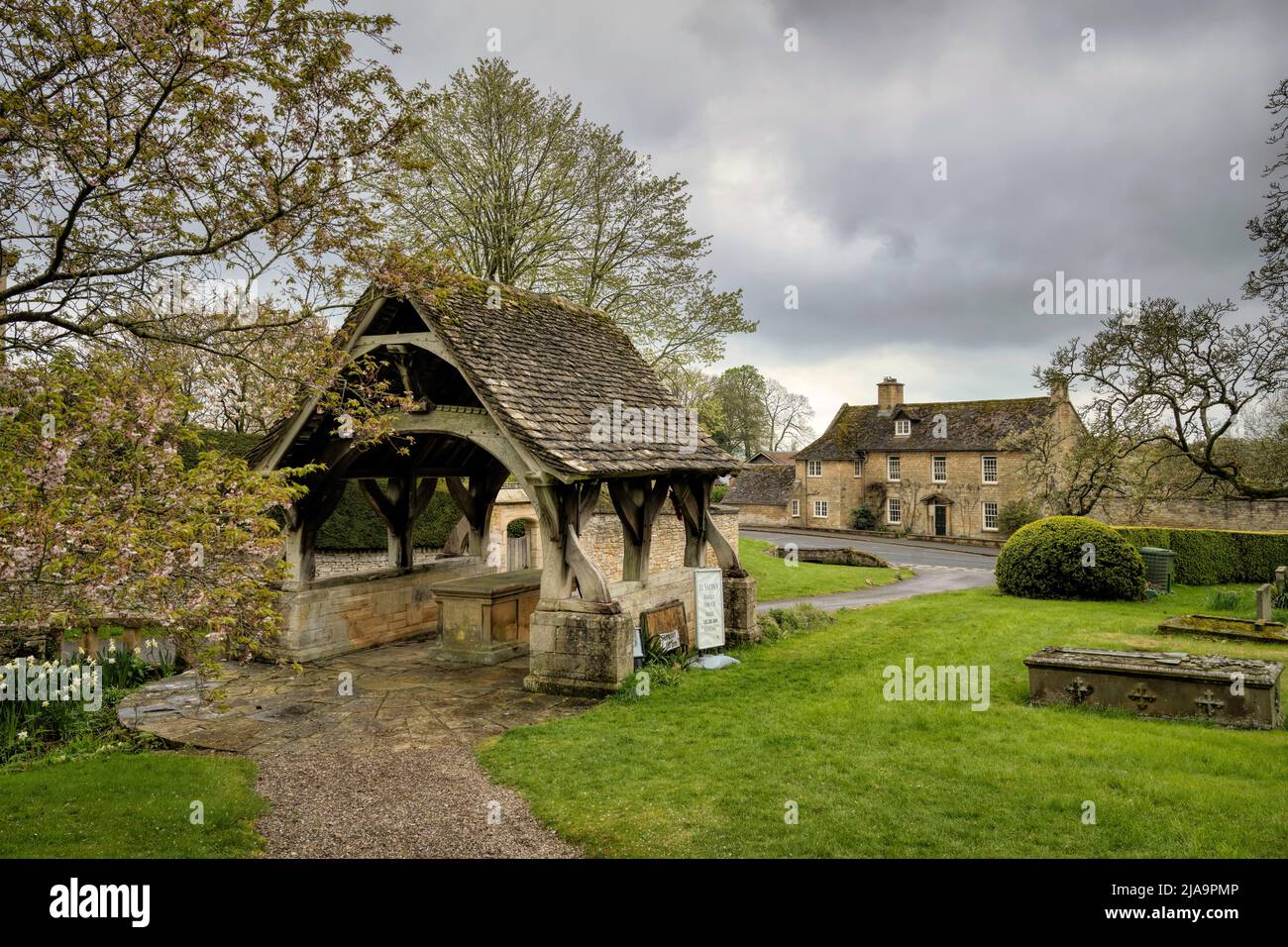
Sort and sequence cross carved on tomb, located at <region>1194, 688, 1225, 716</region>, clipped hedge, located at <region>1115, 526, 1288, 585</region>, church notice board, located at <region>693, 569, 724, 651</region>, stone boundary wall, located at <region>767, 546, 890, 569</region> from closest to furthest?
cross carved on tomb, located at <region>1194, 688, 1225, 716</region>
church notice board, located at <region>693, 569, 724, 651</region>
clipped hedge, located at <region>1115, 526, 1288, 585</region>
stone boundary wall, located at <region>767, 546, 890, 569</region>

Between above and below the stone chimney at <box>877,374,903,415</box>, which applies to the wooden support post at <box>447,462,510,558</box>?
below

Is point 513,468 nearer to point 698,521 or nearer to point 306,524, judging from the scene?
point 306,524

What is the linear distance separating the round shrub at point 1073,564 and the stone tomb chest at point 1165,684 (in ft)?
36.9

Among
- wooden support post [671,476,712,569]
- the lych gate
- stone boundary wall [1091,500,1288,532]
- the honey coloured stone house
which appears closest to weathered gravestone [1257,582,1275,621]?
the lych gate

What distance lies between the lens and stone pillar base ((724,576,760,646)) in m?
13.8

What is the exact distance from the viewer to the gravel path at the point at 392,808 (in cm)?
565

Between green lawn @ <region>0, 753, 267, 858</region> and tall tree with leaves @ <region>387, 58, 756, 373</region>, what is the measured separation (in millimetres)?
16428

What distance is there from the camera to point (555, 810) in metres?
6.25

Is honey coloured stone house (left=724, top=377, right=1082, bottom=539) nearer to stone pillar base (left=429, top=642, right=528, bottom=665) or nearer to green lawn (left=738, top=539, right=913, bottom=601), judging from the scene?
green lawn (left=738, top=539, right=913, bottom=601)

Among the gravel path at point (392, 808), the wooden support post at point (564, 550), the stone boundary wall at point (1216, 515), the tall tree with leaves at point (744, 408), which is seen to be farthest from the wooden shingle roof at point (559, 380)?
the tall tree with leaves at point (744, 408)

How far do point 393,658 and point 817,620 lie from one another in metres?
8.87

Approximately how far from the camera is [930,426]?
46469mm

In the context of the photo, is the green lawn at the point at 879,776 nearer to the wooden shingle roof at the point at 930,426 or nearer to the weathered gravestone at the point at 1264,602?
the weathered gravestone at the point at 1264,602

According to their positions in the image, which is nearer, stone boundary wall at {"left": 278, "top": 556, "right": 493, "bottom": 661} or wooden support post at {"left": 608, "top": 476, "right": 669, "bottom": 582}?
wooden support post at {"left": 608, "top": 476, "right": 669, "bottom": 582}
